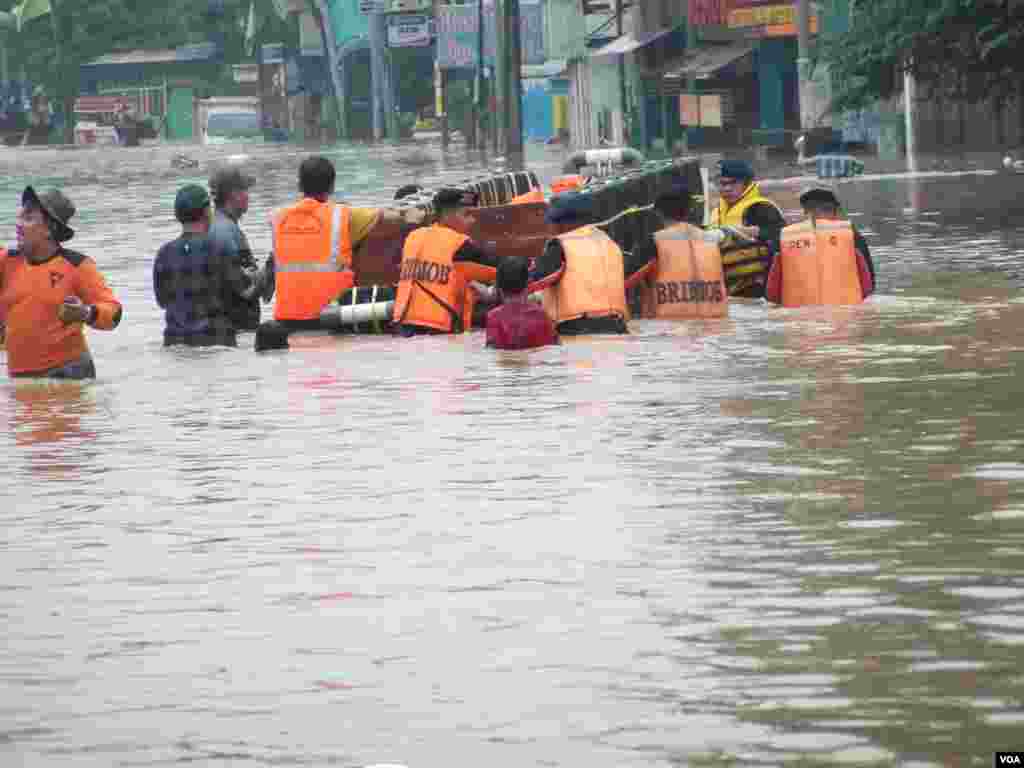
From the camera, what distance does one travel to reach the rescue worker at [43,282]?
15.3 meters

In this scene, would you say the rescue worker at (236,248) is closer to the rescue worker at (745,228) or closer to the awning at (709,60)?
the rescue worker at (745,228)

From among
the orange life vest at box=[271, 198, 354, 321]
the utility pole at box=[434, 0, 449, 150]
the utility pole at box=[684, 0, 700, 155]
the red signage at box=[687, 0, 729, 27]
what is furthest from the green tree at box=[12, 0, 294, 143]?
the orange life vest at box=[271, 198, 354, 321]

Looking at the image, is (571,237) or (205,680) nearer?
(205,680)

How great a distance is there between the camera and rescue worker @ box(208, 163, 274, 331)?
59.2 feet

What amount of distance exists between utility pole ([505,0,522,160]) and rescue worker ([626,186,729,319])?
135ft

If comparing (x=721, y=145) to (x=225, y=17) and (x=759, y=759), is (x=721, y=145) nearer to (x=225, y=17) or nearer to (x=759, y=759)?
(x=759, y=759)

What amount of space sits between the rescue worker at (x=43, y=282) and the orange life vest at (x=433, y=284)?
292 centimetres

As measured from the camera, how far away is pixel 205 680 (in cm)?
756

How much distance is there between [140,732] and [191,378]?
998 cm

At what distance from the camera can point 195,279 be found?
17.8 metres

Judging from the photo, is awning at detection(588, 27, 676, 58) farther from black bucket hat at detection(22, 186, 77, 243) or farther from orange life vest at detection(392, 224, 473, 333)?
black bucket hat at detection(22, 186, 77, 243)

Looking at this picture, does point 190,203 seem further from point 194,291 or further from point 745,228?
point 745,228

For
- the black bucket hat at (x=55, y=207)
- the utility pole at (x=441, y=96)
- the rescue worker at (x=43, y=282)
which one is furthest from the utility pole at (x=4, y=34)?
the black bucket hat at (x=55, y=207)

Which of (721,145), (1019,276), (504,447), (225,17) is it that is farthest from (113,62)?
(504,447)
